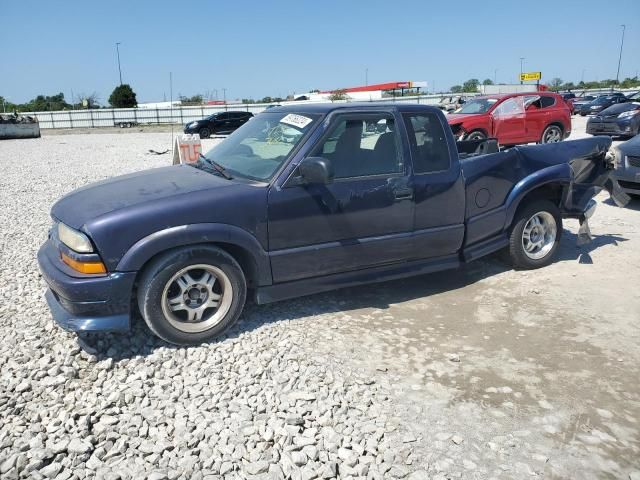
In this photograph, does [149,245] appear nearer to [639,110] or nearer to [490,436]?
[490,436]

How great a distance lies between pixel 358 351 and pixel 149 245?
1.65 m

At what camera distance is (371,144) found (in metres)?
4.27

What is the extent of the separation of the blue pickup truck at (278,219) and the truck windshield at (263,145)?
0.04ft

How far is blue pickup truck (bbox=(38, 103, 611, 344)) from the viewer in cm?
342

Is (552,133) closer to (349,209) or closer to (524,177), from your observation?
(524,177)

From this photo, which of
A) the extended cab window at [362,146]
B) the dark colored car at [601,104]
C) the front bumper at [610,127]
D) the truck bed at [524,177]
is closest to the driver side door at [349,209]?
the extended cab window at [362,146]

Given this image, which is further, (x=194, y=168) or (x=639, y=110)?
(x=639, y=110)

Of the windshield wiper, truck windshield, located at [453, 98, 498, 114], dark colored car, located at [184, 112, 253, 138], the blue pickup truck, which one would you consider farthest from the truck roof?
dark colored car, located at [184, 112, 253, 138]

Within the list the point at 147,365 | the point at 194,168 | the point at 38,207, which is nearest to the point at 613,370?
the point at 147,365

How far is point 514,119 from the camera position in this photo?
1478cm

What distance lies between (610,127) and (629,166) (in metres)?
11.6

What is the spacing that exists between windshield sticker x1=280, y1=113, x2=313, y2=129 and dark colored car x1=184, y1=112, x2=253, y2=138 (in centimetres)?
2332

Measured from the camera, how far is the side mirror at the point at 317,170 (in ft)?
12.0

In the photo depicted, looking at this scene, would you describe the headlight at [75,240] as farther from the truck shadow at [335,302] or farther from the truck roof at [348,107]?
the truck roof at [348,107]
